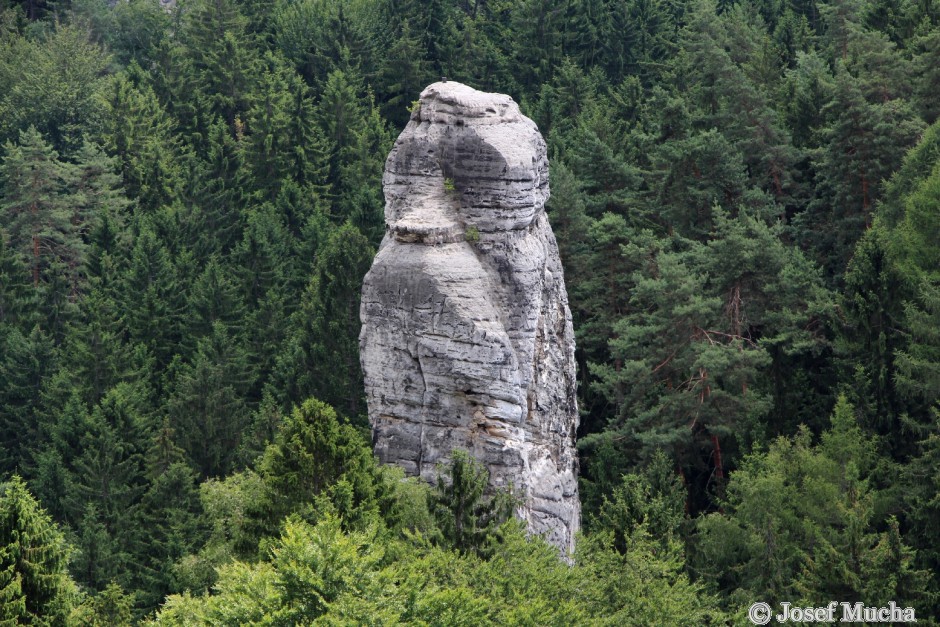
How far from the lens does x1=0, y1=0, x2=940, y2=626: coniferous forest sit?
36.8 m

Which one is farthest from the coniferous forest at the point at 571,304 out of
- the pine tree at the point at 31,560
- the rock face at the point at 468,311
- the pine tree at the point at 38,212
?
the rock face at the point at 468,311

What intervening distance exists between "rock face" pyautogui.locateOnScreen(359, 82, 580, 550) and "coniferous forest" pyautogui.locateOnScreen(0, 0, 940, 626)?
2878 mm

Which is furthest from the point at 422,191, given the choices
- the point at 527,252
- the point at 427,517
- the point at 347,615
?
the point at 347,615

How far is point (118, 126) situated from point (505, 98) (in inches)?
1587

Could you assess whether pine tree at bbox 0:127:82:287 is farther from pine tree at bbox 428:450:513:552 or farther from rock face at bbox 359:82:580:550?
pine tree at bbox 428:450:513:552

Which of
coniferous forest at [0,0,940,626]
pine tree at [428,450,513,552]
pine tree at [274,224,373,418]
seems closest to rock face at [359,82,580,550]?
coniferous forest at [0,0,940,626]

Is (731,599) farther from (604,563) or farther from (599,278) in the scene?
(599,278)

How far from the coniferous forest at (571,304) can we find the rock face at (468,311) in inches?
113

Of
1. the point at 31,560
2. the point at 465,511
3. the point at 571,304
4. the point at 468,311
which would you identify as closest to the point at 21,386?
the point at 571,304

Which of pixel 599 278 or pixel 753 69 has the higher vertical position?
pixel 753 69

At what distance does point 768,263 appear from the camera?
52.5 meters

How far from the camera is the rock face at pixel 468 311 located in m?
44.6

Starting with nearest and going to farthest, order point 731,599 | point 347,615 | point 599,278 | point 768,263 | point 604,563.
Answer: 1. point 347,615
2. point 604,563
3. point 731,599
4. point 768,263
5. point 599,278

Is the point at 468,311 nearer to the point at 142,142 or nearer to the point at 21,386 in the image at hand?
the point at 21,386
